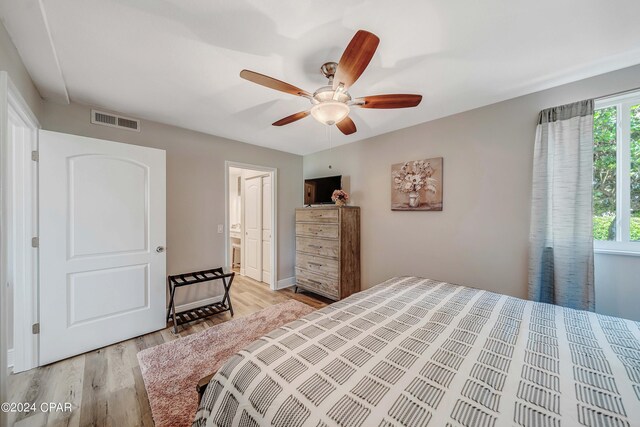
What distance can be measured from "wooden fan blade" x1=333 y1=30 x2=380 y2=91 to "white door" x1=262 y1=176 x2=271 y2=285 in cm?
286

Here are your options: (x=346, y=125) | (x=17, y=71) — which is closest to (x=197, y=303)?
(x=17, y=71)

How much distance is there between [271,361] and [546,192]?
100 inches

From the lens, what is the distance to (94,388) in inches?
68.4

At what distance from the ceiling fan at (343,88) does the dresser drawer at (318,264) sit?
205 centimetres

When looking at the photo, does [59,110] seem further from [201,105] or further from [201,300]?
[201,300]

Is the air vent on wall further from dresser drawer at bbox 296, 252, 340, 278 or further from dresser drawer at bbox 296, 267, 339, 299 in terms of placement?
dresser drawer at bbox 296, 267, 339, 299

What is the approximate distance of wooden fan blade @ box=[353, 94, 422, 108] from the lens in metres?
1.66

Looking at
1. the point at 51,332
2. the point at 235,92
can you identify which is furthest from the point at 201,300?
the point at 235,92

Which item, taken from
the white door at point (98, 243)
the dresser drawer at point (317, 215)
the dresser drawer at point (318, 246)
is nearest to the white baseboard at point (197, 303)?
the white door at point (98, 243)

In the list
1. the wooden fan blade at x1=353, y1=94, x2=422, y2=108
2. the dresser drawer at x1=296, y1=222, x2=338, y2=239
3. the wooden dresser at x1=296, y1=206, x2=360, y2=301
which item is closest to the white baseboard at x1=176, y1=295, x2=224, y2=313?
the wooden dresser at x1=296, y1=206, x2=360, y2=301

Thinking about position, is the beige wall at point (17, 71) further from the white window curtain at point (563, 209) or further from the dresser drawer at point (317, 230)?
the white window curtain at point (563, 209)

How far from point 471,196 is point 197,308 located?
3.55m

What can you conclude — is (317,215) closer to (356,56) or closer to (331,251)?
(331,251)

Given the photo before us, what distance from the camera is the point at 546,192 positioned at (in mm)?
2037
